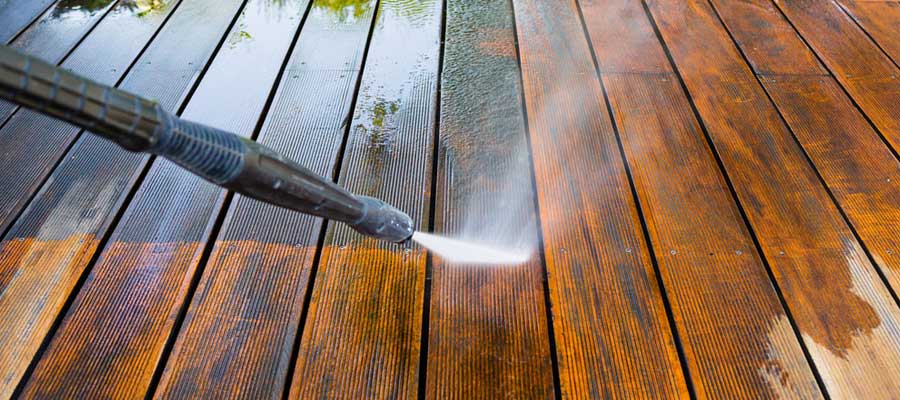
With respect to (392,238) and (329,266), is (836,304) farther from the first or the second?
(329,266)

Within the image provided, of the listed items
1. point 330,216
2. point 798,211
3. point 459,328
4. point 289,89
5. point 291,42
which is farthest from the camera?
point 291,42

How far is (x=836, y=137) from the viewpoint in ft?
4.56

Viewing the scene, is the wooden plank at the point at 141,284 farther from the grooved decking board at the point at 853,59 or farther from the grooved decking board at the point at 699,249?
the grooved decking board at the point at 853,59

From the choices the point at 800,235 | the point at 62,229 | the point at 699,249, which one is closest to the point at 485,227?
the point at 699,249

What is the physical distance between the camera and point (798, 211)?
122 cm

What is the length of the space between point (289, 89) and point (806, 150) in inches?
53.1

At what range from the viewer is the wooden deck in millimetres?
971

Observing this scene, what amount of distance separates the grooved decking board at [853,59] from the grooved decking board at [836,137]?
42mm

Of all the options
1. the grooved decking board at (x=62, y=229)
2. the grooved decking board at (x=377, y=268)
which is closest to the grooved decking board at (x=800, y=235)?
the grooved decking board at (x=377, y=268)

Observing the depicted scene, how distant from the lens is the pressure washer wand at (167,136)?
47cm

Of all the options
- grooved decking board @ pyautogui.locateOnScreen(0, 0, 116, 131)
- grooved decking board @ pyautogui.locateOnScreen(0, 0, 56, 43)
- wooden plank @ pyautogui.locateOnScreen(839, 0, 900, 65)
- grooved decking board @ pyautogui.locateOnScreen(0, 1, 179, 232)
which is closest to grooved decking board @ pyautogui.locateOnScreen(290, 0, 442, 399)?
grooved decking board @ pyautogui.locateOnScreen(0, 1, 179, 232)

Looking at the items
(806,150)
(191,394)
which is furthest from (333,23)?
(806,150)

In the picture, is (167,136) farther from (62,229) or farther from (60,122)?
(60,122)

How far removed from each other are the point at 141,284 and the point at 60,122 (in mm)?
661
